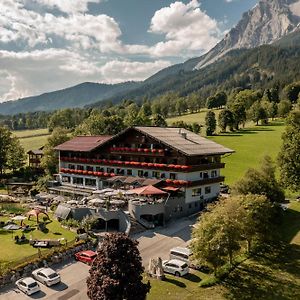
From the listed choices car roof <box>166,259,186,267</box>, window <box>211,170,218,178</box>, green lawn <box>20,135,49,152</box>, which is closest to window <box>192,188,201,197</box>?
window <box>211,170,218,178</box>

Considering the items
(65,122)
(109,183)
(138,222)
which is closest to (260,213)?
(138,222)

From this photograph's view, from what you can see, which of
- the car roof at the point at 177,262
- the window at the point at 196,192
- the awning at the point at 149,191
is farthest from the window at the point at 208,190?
the car roof at the point at 177,262

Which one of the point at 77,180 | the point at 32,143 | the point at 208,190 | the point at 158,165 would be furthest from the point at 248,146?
the point at 32,143

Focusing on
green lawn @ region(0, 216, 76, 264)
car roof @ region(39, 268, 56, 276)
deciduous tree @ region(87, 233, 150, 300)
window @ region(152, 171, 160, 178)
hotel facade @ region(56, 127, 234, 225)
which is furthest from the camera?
window @ region(152, 171, 160, 178)

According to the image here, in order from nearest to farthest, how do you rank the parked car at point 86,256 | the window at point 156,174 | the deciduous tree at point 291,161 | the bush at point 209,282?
the bush at point 209,282 < the parked car at point 86,256 < the deciduous tree at point 291,161 < the window at point 156,174

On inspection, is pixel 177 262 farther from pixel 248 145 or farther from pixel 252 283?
pixel 248 145

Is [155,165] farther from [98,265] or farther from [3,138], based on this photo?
[3,138]

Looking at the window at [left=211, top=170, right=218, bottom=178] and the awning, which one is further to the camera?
the window at [left=211, top=170, right=218, bottom=178]

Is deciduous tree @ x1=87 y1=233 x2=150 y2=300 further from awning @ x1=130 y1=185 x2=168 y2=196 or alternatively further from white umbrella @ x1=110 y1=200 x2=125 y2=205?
white umbrella @ x1=110 y1=200 x2=125 y2=205

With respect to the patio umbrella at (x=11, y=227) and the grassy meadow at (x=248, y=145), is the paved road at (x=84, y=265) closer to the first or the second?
the patio umbrella at (x=11, y=227)
